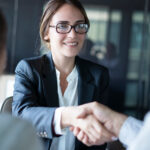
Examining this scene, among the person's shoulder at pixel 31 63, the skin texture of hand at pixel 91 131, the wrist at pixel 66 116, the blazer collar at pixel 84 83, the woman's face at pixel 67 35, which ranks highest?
the woman's face at pixel 67 35

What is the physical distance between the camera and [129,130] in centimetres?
130

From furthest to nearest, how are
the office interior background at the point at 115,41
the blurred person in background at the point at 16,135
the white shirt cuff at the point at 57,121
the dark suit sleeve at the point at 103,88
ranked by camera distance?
the office interior background at the point at 115,41 < the dark suit sleeve at the point at 103,88 < the white shirt cuff at the point at 57,121 < the blurred person in background at the point at 16,135

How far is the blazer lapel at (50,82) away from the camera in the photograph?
6.07ft

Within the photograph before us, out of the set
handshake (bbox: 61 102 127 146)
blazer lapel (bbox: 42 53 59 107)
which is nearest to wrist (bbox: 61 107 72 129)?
handshake (bbox: 61 102 127 146)

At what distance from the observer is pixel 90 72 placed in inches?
83.2

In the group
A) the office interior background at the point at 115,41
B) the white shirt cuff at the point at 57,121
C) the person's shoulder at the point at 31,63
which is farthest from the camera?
the office interior background at the point at 115,41

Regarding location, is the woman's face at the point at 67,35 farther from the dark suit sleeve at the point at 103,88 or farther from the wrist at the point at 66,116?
the wrist at the point at 66,116

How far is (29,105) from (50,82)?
0.28 metres

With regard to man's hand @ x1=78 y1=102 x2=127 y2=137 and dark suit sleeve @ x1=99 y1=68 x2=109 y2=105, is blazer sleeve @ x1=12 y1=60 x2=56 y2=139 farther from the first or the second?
dark suit sleeve @ x1=99 y1=68 x2=109 y2=105

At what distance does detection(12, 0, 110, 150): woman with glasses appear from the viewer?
→ 5.91 ft

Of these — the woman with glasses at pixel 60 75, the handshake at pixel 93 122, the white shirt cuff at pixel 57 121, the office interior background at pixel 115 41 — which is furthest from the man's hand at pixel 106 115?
the office interior background at pixel 115 41

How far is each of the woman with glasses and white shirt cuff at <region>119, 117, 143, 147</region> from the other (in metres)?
0.42

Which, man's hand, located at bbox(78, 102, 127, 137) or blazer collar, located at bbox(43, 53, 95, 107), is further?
blazer collar, located at bbox(43, 53, 95, 107)

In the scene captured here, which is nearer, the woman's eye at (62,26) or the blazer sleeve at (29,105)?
the blazer sleeve at (29,105)
